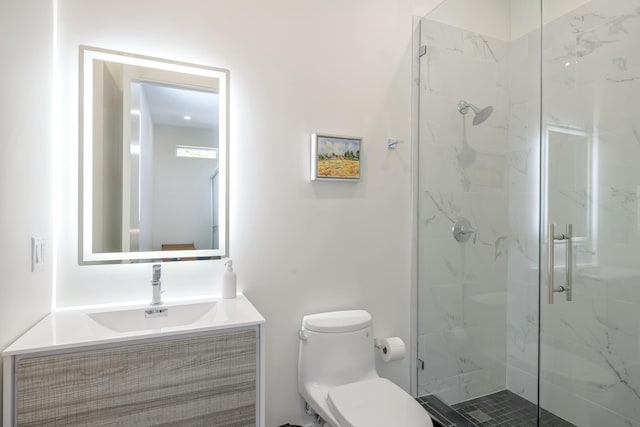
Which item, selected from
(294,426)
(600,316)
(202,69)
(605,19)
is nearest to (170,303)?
(294,426)

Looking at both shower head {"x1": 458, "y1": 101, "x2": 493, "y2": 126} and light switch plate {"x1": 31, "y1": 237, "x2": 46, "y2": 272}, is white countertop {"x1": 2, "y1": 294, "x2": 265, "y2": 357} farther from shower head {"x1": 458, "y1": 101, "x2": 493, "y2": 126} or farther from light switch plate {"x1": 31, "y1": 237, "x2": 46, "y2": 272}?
shower head {"x1": 458, "y1": 101, "x2": 493, "y2": 126}

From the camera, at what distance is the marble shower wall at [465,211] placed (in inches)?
76.5

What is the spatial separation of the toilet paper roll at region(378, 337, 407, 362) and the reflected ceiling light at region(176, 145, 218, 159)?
4.21ft

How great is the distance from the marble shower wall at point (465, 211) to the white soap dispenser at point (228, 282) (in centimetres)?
111

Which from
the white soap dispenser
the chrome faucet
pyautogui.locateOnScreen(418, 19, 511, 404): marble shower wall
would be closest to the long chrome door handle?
pyautogui.locateOnScreen(418, 19, 511, 404): marble shower wall

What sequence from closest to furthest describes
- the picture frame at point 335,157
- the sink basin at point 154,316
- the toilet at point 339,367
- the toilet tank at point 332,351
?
the sink basin at point 154,316 < the toilet at point 339,367 < the toilet tank at point 332,351 < the picture frame at point 335,157

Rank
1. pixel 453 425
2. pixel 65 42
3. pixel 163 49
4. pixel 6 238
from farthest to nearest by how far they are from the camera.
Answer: pixel 453 425
pixel 163 49
pixel 65 42
pixel 6 238

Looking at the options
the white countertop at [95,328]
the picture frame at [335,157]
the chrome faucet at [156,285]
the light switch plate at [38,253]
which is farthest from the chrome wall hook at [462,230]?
the light switch plate at [38,253]

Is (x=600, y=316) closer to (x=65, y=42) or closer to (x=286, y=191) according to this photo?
(x=286, y=191)

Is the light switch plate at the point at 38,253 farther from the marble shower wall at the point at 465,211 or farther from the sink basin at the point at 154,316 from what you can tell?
the marble shower wall at the point at 465,211

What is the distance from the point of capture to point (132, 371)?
1131 millimetres

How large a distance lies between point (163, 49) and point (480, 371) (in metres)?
2.26

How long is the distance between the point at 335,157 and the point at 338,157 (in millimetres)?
18

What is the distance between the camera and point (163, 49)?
61.6 inches
